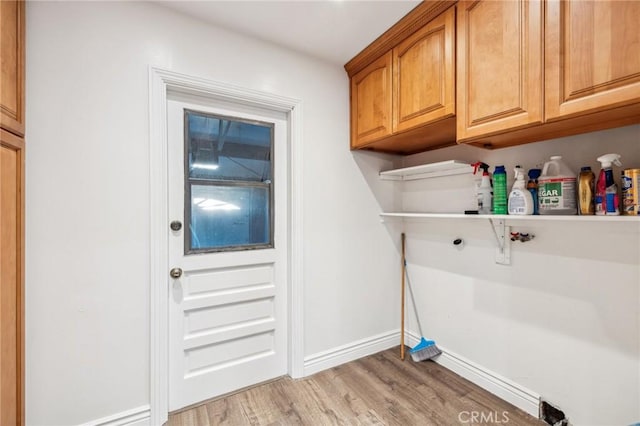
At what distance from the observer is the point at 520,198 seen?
1.49 metres

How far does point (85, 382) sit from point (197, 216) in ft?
3.39

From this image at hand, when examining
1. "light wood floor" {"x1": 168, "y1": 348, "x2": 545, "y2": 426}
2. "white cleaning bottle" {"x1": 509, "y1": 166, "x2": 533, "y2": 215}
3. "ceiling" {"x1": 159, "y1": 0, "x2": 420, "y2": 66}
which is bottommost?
"light wood floor" {"x1": 168, "y1": 348, "x2": 545, "y2": 426}

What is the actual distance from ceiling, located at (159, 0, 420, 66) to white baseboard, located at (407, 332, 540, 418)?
2394mm

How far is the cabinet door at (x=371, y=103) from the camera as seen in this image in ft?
6.40

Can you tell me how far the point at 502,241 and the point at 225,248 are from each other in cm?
183

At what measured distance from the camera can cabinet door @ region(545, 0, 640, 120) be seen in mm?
997

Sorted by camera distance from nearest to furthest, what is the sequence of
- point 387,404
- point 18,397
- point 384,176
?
1. point 18,397
2. point 387,404
3. point 384,176

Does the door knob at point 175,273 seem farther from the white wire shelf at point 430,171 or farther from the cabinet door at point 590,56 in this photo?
the cabinet door at point 590,56

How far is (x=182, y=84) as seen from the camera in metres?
1.68

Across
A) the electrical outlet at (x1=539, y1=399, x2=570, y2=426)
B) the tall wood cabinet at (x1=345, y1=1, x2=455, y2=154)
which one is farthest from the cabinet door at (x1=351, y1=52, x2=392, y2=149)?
the electrical outlet at (x1=539, y1=399, x2=570, y2=426)

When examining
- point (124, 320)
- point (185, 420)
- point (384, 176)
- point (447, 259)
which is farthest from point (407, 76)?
point (185, 420)

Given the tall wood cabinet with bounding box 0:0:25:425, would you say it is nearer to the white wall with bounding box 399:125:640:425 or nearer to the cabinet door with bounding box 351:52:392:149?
the cabinet door with bounding box 351:52:392:149

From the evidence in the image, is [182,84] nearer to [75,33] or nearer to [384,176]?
[75,33]

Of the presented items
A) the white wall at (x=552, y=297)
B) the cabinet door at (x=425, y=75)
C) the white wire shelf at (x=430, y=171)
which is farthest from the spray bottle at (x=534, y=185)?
the cabinet door at (x=425, y=75)
